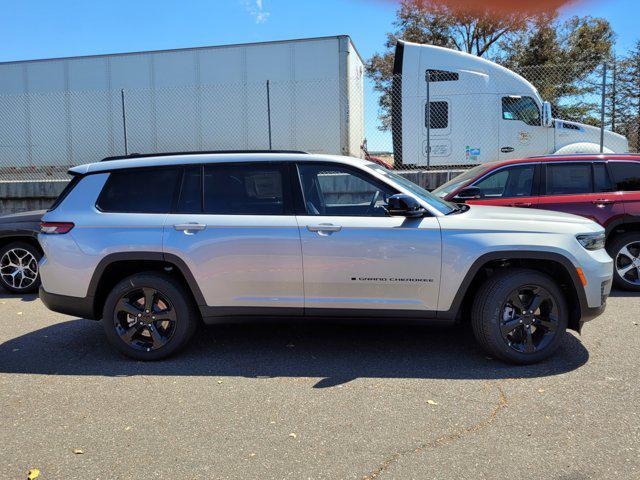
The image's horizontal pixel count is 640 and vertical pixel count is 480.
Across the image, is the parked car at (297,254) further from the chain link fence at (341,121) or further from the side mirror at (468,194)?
the chain link fence at (341,121)

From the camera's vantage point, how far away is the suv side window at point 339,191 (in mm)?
4434

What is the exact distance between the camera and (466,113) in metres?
12.7

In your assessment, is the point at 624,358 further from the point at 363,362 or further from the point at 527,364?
the point at 363,362

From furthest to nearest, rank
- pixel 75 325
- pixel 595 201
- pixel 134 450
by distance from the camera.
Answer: pixel 595 201
pixel 75 325
pixel 134 450

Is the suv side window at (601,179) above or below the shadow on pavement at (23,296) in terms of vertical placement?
above

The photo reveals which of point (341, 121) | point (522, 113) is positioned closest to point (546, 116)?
point (522, 113)

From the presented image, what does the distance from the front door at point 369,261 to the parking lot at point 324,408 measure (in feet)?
1.76

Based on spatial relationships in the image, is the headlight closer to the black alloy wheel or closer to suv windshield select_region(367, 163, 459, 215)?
the black alloy wheel

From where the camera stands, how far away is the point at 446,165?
41.2 ft

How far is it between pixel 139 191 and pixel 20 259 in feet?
12.1

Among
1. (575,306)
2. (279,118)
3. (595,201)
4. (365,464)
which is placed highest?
(279,118)

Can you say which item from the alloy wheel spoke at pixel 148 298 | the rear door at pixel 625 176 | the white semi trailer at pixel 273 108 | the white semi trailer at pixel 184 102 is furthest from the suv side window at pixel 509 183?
the white semi trailer at pixel 184 102

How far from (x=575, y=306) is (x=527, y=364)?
61 cm

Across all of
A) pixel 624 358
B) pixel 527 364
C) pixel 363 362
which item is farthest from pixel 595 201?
pixel 363 362
